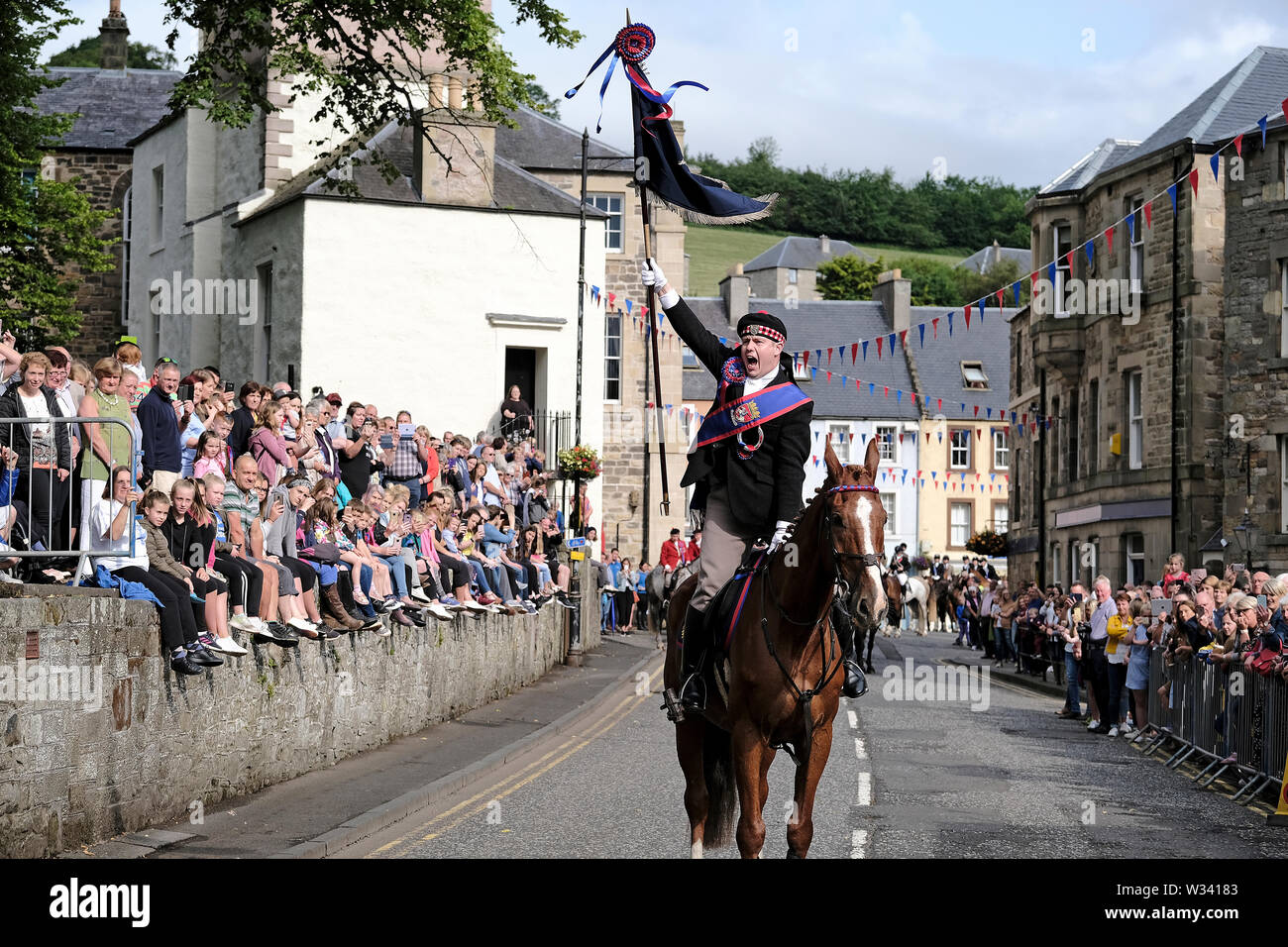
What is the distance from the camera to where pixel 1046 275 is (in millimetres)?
44656

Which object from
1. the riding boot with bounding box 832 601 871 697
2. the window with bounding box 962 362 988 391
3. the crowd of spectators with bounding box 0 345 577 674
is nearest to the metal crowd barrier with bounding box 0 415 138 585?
the crowd of spectators with bounding box 0 345 577 674

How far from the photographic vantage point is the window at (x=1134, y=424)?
39562mm

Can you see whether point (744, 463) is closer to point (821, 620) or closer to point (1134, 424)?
point (821, 620)

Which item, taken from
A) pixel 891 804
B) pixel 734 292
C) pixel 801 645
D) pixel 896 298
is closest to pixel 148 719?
pixel 801 645

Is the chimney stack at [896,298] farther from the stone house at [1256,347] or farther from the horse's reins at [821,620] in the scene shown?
the horse's reins at [821,620]

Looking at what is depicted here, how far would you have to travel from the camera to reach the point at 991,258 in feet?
389

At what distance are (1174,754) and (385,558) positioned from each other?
9871 mm

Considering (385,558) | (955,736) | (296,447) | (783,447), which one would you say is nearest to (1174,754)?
(955,736)

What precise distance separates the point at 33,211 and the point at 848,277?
65.8m

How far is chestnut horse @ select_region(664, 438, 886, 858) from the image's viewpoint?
25.8ft

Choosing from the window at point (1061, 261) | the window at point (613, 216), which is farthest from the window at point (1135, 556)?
the window at point (613, 216)

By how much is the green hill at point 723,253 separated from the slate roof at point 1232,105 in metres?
67.7

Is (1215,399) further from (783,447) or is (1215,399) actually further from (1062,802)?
(783,447)

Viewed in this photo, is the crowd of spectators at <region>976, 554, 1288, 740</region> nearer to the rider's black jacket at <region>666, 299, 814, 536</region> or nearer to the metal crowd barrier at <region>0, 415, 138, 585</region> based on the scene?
the rider's black jacket at <region>666, 299, 814, 536</region>
